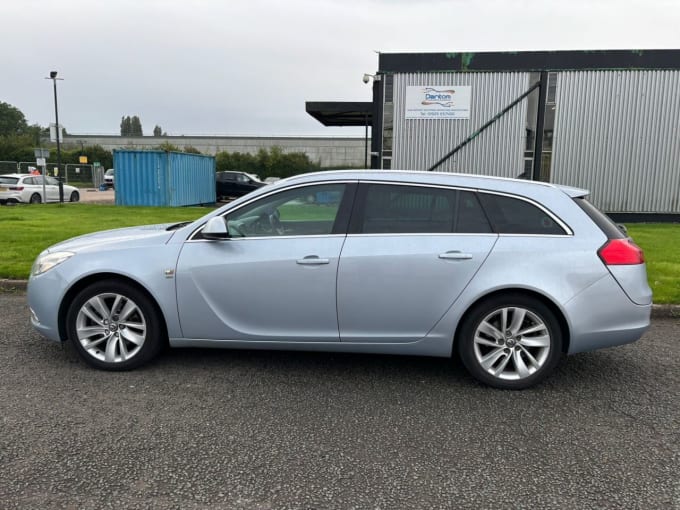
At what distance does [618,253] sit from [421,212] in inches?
55.1

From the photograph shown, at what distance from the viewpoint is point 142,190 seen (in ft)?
68.1

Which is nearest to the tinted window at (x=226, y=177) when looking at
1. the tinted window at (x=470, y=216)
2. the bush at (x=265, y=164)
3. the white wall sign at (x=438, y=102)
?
the white wall sign at (x=438, y=102)

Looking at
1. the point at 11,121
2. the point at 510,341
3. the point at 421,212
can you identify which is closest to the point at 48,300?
the point at 421,212

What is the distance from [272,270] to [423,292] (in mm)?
1099

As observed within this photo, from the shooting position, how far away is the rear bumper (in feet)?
12.1

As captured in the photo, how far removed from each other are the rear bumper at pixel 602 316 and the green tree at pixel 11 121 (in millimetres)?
111315

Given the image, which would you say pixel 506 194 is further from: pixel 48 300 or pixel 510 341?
pixel 48 300

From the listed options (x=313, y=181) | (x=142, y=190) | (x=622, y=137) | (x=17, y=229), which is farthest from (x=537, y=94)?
(x=142, y=190)

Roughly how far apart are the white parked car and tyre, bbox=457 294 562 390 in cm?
2336

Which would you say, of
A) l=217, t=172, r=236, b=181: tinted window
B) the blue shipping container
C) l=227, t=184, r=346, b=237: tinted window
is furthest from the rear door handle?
l=217, t=172, r=236, b=181: tinted window

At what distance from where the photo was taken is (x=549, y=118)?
14.6 metres

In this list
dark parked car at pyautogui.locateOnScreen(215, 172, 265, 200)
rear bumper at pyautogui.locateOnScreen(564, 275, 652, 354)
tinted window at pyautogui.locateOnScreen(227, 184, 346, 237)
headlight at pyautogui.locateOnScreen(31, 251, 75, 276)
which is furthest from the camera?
dark parked car at pyautogui.locateOnScreen(215, 172, 265, 200)

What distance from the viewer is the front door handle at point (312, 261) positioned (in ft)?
12.6

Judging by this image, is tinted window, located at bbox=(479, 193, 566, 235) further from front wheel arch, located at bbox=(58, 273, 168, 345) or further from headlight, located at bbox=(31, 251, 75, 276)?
headlight, located at bbox=(31, 251, 75, 276)
